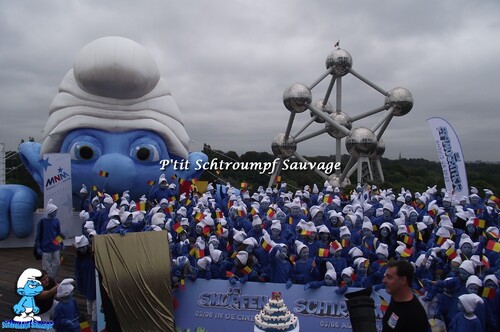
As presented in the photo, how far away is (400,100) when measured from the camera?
1434 centimetres

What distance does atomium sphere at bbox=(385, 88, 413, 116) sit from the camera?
14367mm

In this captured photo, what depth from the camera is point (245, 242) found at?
223 inches

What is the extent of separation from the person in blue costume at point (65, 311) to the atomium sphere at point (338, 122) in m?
12.2

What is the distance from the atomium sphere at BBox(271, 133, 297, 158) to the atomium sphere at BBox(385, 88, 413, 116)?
144 inches

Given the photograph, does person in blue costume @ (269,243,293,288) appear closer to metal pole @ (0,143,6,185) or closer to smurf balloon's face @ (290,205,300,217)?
smurf balloon's face @ (290,205,300,217)

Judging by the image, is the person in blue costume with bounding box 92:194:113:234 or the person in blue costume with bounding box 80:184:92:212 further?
the person in blue costume with bounding box 80:184:92:212

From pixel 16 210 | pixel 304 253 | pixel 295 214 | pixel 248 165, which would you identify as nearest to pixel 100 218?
pixel 16 210

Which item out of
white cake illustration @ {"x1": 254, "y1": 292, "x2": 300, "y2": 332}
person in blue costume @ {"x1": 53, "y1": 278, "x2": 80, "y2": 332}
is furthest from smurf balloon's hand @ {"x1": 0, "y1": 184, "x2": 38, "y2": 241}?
white cake illustration @ {"x1": 254, "y1": 292, "x2": 300, "y2": 332}

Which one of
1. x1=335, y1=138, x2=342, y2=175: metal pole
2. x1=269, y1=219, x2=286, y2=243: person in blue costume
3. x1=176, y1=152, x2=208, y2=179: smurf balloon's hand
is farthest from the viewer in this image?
x1=335, y1=138, x2=342, y2=175: metal pole

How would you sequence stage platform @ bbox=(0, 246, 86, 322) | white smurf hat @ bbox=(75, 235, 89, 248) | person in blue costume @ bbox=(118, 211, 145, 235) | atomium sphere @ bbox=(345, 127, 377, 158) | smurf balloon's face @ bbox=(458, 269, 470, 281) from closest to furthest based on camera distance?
smurf balloon's face @ bbox=(458, 269, 470, 281), white smurf hat @ bbox=(75, 235, 89, 248), stage platform @ bbox=(0, 246, 86, 322), person in blue costume @ bbox=(118, 211, 145, 235), atomium sphere @ bbox=(345, 127, 377, 158)

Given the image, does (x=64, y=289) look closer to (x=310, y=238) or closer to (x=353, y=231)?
(x=310, y=238)

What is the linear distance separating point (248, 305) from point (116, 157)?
6737mm

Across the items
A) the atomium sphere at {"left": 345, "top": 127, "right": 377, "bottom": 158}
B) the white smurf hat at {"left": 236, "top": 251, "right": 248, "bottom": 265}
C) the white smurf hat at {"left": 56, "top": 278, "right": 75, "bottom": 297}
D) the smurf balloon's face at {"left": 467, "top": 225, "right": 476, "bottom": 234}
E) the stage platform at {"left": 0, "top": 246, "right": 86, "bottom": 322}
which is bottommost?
the stage platform at {"left": 0, "top": 246, "right": 86, "bottom": 322}

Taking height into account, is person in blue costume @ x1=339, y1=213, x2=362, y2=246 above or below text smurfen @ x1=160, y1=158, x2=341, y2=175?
below
